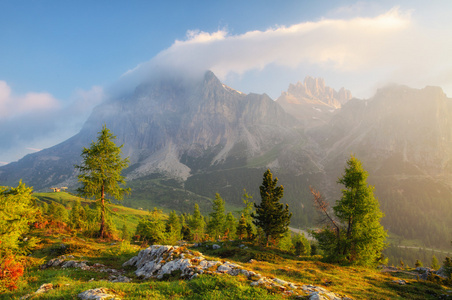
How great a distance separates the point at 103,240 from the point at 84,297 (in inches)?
975

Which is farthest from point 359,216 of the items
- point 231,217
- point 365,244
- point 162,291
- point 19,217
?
point 231,217

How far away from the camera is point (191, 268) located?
16.0 meters

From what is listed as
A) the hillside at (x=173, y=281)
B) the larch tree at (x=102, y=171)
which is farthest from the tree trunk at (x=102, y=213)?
the hillside at (x=173, y=281)

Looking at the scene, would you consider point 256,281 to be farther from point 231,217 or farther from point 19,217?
point 231,217

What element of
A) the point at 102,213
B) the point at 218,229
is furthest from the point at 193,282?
the point at 218,229

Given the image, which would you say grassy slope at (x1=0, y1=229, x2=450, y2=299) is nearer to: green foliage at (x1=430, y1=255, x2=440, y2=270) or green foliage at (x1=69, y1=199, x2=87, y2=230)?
green foliage at (x1=69, y1=199, x2=87, y2=230)

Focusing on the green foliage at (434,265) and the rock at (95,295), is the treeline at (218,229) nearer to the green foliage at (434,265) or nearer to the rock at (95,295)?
the rock at (95,295)

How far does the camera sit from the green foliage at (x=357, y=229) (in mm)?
27781

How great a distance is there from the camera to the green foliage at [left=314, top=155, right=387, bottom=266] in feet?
91.1

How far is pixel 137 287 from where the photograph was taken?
13.0 metres

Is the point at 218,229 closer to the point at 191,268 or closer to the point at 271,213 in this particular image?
the point at 271,213

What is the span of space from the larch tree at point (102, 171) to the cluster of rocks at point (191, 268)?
12020mm

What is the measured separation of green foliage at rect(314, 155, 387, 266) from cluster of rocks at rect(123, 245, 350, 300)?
17230 mm

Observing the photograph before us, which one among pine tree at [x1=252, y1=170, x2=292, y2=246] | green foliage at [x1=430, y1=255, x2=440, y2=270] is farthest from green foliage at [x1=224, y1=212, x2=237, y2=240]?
green foliage at [x1=430, y1=255, x2=440, y2=270]
